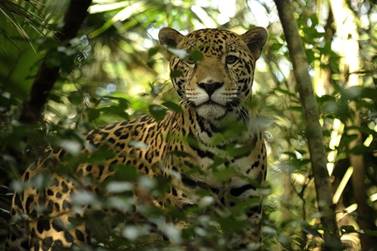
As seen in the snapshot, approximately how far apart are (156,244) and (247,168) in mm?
2914

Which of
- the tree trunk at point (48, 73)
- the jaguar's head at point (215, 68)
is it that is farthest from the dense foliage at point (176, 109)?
the jaguar's head at point (215, 68)

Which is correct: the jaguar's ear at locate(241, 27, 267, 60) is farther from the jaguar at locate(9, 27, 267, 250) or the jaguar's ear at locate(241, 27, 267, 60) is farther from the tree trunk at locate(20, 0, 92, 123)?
the tree trunk at locate(20, 0, 92, 123)

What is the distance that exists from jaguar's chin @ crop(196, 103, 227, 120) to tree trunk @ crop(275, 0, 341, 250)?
2051 mm

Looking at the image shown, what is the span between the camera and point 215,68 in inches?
231

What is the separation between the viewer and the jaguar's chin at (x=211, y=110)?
18.9ft

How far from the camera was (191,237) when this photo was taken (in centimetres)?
323

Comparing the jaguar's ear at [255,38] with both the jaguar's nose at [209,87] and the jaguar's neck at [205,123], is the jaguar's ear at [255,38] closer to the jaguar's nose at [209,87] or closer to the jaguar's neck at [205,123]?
the jaguar's neck at [205,123]

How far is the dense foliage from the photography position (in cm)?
290

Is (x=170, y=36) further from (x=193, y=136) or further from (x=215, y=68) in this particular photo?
(x=193, y=136)

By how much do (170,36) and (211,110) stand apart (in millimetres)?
930

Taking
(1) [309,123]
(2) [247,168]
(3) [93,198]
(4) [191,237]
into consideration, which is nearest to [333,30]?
(2) [247,168]

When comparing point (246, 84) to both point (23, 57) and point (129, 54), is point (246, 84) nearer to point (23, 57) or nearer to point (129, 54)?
point (23, 57)

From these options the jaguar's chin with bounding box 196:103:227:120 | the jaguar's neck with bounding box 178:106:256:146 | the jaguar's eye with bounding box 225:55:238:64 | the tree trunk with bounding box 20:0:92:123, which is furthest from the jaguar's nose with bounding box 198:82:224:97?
the tree trunk with bounding box 20:0:92:123

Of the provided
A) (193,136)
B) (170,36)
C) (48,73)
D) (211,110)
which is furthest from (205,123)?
(48,73)
